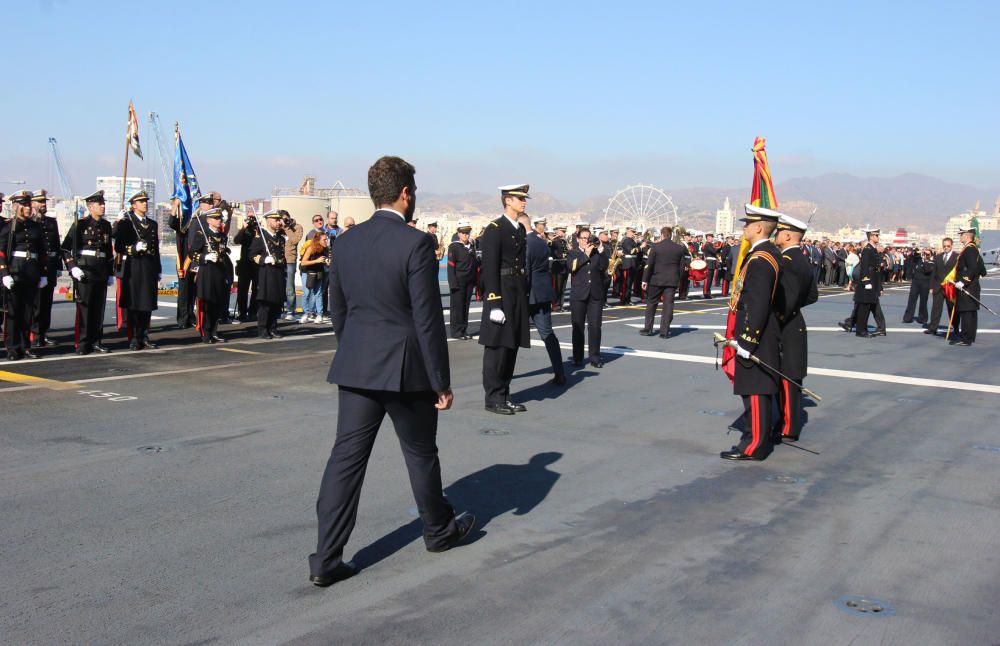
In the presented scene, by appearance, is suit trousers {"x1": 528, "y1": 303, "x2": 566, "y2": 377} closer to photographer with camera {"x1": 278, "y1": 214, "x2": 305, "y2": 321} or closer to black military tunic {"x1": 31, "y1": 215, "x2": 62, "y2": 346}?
black military tunic {"x1": 31, "y1": 215, "x2": 62, "y2": 346}

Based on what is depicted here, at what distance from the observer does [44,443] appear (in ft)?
22.0

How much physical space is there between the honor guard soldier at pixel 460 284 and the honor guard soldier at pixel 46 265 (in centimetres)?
570

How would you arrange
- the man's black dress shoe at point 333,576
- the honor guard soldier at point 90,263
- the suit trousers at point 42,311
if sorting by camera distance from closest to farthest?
the man's black dress shoe at point 333,576 → the honor guard soldier at point 90,263 → the suit trousers at point 42,311

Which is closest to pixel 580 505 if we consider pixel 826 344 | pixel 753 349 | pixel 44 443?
pixel 753 349

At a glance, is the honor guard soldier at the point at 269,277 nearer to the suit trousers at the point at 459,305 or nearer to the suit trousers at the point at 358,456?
the suit trousers at the point at 459,305

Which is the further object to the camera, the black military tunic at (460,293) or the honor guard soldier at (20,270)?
the black military tunic at (460,293)

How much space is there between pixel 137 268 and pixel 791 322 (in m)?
8.36

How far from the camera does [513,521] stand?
5.29 m

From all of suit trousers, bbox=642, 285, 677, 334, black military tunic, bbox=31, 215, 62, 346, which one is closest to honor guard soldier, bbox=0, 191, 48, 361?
black military tunic, bbox=31, 215, 62, 346

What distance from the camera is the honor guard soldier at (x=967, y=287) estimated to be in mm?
15107

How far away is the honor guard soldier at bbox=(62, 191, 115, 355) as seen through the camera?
11344 millimetres

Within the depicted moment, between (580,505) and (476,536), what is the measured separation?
0.88m

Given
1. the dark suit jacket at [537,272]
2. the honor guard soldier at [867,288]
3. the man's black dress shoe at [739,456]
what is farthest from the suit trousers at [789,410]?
the honor guard soldier at [867,288]

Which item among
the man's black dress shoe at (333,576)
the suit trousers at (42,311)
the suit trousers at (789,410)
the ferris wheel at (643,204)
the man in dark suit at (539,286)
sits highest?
the ferris wheel at (643,204)
